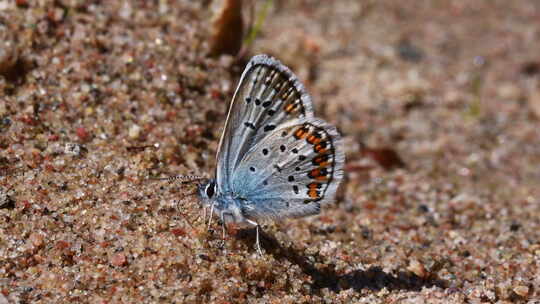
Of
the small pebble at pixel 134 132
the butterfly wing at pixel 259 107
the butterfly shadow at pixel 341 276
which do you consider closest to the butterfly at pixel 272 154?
the butterfly wing at pixel 259 107

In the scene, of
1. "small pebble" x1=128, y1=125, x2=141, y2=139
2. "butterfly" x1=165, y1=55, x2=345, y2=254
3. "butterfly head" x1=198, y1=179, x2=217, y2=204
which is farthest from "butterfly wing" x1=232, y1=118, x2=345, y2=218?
"small pebble" x1=128, y1=125, x2=141, y2=139

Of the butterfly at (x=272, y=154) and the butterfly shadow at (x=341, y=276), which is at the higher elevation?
the butterfly at (x=272, y=154)

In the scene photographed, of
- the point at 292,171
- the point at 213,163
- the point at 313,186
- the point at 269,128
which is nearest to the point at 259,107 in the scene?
the point at 269,128

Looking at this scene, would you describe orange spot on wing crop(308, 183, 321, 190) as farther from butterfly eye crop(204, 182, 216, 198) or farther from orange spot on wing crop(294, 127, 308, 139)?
butterfly eye crop(204, 182, 216, 198)

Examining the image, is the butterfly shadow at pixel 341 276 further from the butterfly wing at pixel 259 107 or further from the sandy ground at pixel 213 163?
the butterfly wing at pixel 259 107

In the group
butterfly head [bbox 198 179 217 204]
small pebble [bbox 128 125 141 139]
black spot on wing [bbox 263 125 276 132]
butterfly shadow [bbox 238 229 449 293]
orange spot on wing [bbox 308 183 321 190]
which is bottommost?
butterfly shadow [bbox 238 229 449 293]

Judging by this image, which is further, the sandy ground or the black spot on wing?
the black spot on wing
